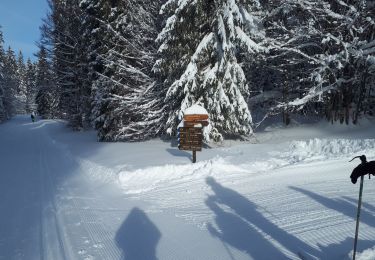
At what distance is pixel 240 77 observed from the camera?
42.8 ft

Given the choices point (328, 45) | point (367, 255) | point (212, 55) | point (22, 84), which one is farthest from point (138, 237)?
point (22, 84)

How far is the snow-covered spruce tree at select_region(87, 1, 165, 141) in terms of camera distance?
1670cm

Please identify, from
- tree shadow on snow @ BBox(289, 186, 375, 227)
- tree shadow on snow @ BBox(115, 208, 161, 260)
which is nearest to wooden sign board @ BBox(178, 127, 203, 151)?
tree shadow on snow @ BBox(115, 208, 161, 260)

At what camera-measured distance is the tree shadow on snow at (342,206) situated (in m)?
5.08

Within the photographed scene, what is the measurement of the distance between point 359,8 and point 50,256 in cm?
1351

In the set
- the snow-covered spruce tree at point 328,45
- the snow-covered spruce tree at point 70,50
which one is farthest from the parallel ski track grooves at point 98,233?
the snow-covered spruce tree at point 70,50

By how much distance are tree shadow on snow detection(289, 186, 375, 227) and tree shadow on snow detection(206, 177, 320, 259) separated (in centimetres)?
118

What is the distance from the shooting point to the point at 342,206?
18.9 feet

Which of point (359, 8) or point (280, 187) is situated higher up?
point (359, 8)

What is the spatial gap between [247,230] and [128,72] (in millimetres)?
13535

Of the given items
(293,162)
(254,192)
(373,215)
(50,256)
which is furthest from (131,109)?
(373,215)

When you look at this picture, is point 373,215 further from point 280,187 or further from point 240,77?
point 240,77

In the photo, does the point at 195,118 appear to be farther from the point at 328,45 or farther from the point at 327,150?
the point at 328,45

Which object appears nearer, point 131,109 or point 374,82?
point 374,82
